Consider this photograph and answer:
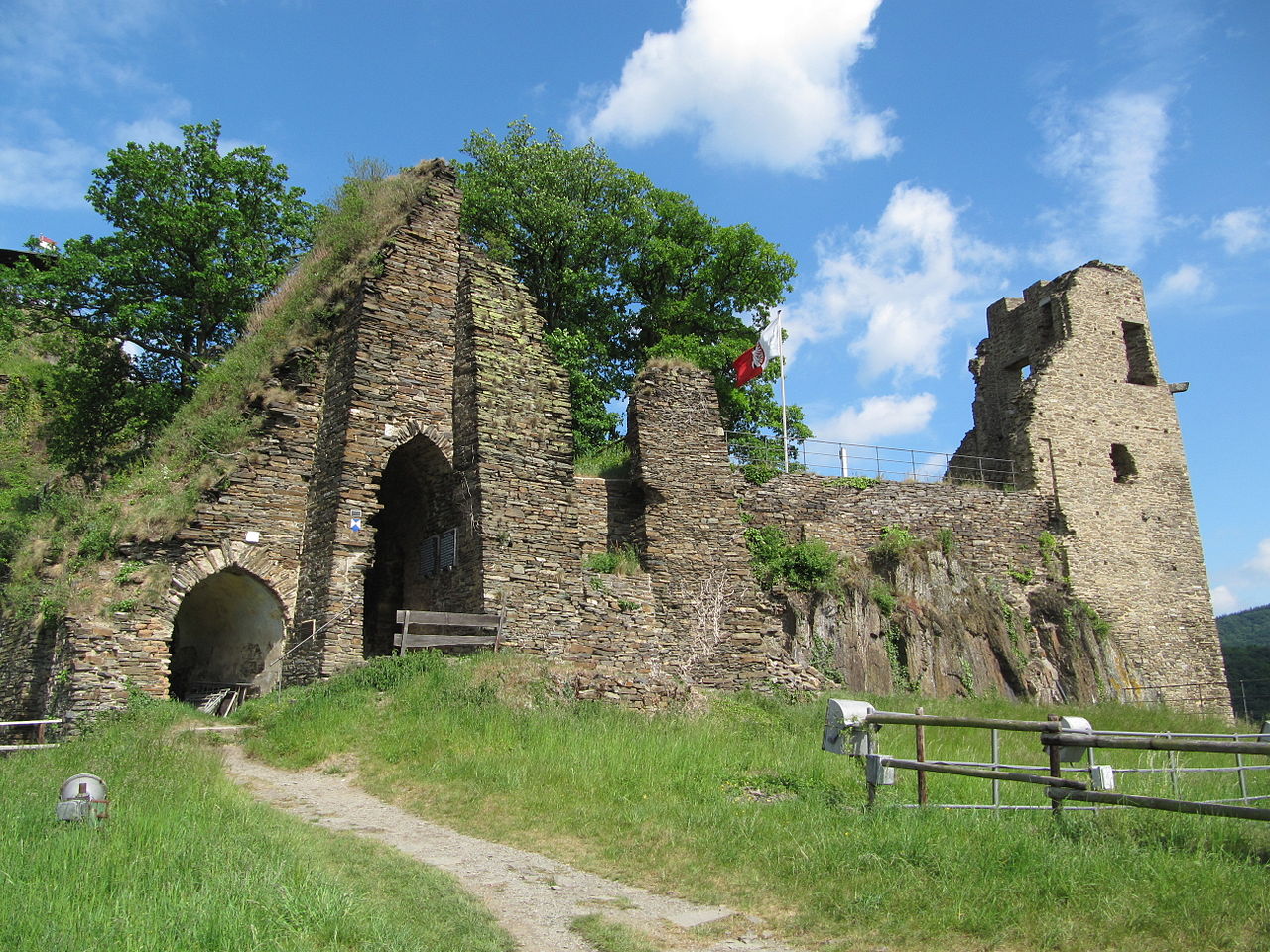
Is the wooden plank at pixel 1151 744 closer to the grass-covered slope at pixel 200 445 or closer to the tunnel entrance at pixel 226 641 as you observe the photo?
the tunnel entrance at pixel 226 641

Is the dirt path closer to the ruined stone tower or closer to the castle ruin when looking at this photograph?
the castle ruin

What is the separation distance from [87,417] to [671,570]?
656 inches

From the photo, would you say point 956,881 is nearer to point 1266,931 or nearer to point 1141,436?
point 1266,931

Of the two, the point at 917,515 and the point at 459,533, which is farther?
the point at 917,515

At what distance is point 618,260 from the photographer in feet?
101

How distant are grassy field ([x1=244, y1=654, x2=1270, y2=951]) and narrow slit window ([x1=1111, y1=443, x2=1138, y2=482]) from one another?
653 inches

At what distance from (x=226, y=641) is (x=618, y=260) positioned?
1821 cm

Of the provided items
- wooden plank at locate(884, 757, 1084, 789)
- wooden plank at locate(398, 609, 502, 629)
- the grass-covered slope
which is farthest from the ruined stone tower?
wooden plank at locate(884, 757, 1084, 789)

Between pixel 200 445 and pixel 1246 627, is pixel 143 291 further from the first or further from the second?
pixel 1246 627

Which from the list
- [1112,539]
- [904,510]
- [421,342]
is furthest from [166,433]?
[1112,539]

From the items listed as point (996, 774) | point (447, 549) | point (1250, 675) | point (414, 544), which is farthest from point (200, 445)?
point (1250, 675)

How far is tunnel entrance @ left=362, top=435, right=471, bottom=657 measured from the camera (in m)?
17.5

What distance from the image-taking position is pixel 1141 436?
28.9 m

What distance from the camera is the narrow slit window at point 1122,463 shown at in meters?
28.5
